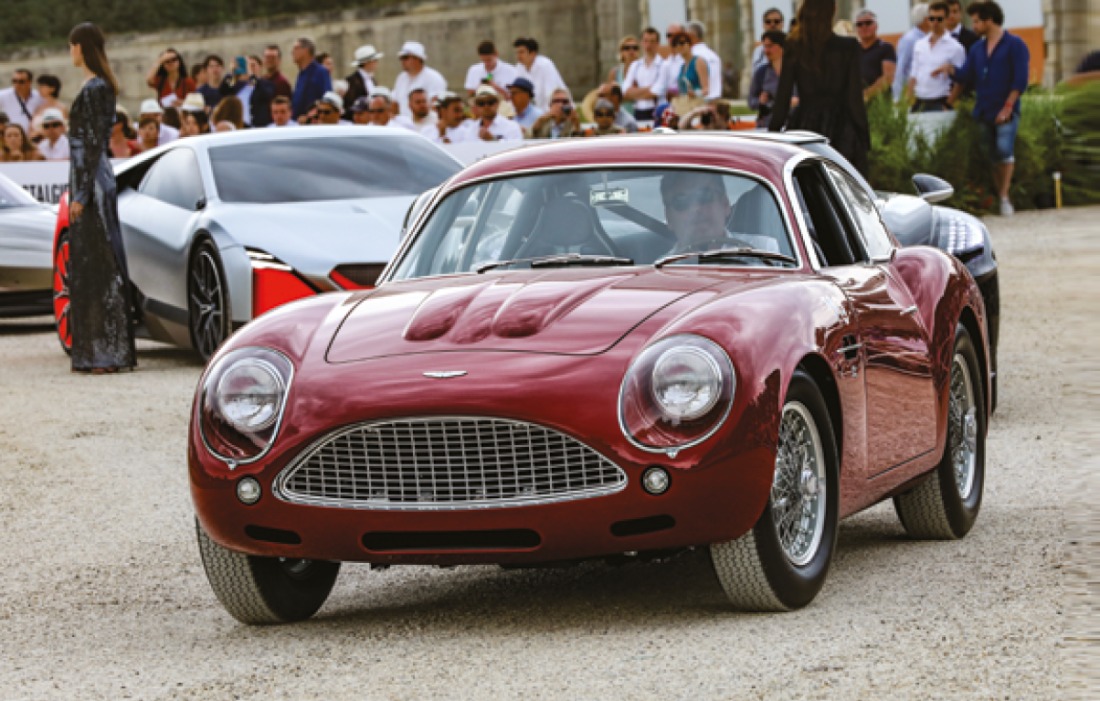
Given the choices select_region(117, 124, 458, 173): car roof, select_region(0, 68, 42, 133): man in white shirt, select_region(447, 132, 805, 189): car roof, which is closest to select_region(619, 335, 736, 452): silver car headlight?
select_region(447, 132, 805, 189): car roof

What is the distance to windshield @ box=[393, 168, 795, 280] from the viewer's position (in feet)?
22.3

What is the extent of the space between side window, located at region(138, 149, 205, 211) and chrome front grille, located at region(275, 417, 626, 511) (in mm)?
8683

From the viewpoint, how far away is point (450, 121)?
70.4 feet

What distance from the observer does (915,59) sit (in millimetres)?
23469

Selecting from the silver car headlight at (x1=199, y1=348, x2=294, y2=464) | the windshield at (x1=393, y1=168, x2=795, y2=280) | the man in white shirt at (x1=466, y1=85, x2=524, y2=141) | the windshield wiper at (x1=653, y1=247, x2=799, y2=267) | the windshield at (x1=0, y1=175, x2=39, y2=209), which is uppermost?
the windshield at (x1=393, y1=168, x2=795, y2=280)

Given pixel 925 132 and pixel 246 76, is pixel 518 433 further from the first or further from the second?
pixel 246 76

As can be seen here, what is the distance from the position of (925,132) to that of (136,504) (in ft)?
52.5

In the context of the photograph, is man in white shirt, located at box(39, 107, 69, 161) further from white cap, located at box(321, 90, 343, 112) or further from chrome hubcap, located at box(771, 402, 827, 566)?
chrome hubcap, located at box(771, 402, 827, 566)

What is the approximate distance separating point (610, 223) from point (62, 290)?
30.6 feet

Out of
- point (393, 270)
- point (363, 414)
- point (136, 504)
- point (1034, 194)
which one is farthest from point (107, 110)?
point (1034, 194)

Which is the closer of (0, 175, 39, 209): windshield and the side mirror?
the side mirror

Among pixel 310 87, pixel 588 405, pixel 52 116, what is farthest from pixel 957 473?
pixel 52 116

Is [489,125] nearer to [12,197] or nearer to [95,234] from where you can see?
[12,197]

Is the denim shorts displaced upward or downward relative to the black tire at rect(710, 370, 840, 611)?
downward
